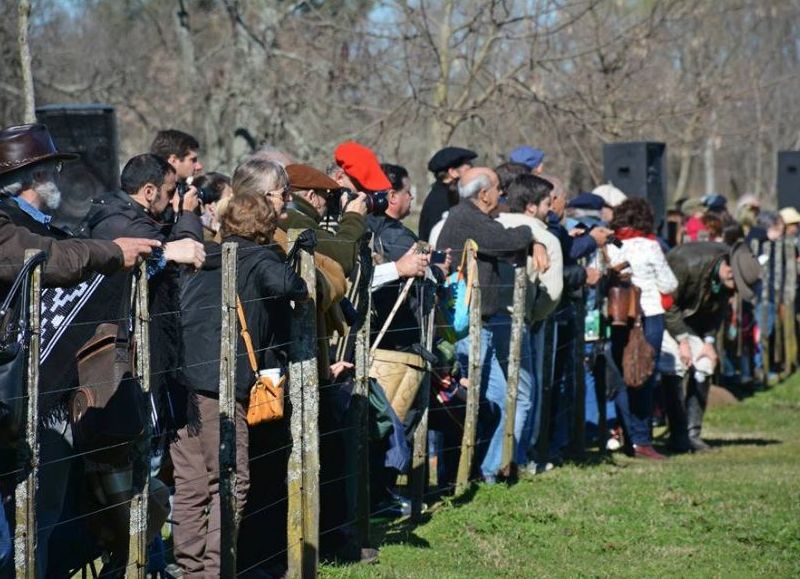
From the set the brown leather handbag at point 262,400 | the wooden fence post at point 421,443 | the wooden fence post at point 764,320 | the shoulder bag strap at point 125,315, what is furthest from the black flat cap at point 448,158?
the wooden fence post at point 764,320

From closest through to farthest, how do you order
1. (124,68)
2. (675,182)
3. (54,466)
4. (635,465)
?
(54,466), (635,465), (124,68), (675,182)

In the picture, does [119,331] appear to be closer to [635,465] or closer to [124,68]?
[635,465]

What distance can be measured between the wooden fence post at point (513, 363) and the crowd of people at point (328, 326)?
0.05 meters

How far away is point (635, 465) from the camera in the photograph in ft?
41.0

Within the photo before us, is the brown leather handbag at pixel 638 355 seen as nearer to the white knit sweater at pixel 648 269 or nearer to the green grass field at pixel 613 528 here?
the white knit sweater at pixel 648 269

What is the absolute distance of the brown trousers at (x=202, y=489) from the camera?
7.11 metres

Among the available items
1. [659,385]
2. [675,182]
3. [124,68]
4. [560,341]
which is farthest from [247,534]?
[675,182]

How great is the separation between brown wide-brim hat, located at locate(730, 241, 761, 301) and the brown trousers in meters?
9.66

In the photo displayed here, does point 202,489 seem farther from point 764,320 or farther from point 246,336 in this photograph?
point 764,320

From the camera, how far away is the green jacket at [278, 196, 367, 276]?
7902 millimetres

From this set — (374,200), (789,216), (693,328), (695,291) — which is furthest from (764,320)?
(374,200)

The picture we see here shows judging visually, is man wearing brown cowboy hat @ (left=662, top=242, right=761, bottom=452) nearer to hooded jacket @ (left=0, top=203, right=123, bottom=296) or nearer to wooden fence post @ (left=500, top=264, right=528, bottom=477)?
wooden fence post @ (left=500, top=264, right=528, bottom=477)

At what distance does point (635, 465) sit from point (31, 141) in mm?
7573

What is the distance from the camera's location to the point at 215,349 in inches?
278
